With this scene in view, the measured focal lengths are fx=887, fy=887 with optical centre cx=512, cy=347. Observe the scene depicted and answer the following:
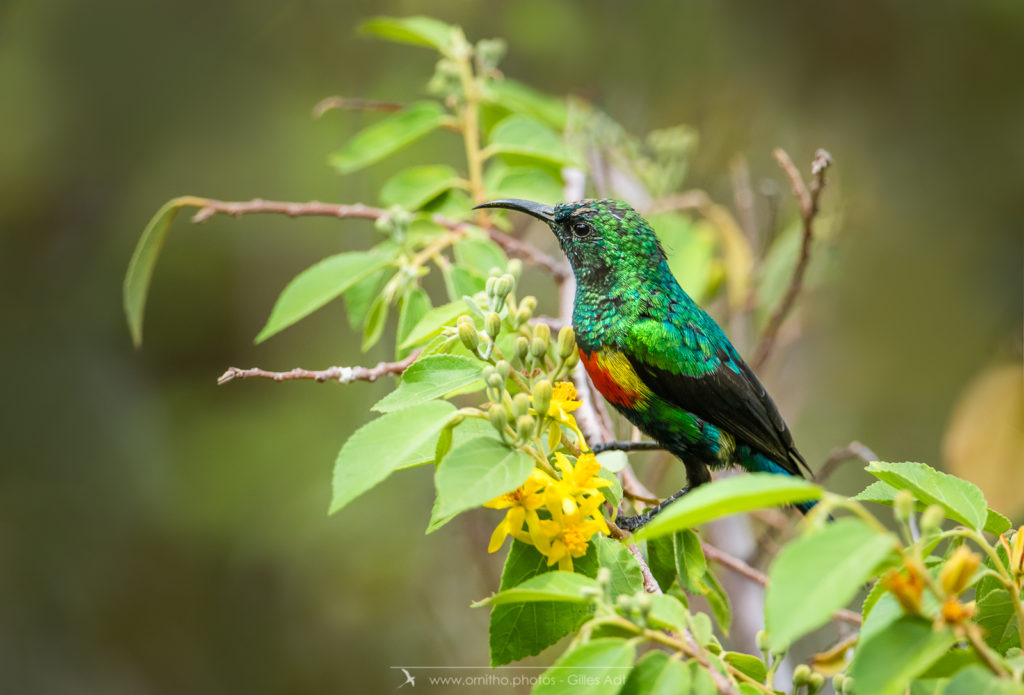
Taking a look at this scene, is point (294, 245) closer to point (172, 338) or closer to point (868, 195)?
point (172, 338)

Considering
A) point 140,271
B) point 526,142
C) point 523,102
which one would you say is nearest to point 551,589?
point 140,271

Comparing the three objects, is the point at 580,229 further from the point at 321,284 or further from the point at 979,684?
the point at 979,684

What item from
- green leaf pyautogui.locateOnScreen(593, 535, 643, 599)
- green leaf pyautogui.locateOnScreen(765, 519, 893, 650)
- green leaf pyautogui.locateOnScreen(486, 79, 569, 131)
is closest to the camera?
green leaf pyautogui.locateOnScreen(765, 519, 893, 650)

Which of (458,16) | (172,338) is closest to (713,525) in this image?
(458,16)

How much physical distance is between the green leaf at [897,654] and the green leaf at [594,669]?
24cm

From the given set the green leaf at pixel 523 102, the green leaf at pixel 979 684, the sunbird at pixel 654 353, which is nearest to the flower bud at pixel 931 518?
the green leaf at pixel 979 684

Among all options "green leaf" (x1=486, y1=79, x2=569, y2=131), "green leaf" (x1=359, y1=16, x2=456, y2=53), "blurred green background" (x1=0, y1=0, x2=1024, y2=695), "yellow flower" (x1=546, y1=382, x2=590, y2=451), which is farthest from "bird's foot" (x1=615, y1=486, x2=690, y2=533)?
"blurred green background" (x1=0, y1=0, x2=1024, y2=695)

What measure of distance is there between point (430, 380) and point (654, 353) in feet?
2.91

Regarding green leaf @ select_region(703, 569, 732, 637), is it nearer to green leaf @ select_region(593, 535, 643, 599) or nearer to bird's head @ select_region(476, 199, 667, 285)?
green leaf @ select_region(593, 535, 643, 599)

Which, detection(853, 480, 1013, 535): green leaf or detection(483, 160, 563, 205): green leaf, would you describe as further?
detection(483, 160, 563, 205): green leaf

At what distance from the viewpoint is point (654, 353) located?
79.1 inches

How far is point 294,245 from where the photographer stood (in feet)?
17.2

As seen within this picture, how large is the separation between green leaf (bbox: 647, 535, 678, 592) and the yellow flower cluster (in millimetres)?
350

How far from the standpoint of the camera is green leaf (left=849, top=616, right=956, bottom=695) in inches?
34.7
